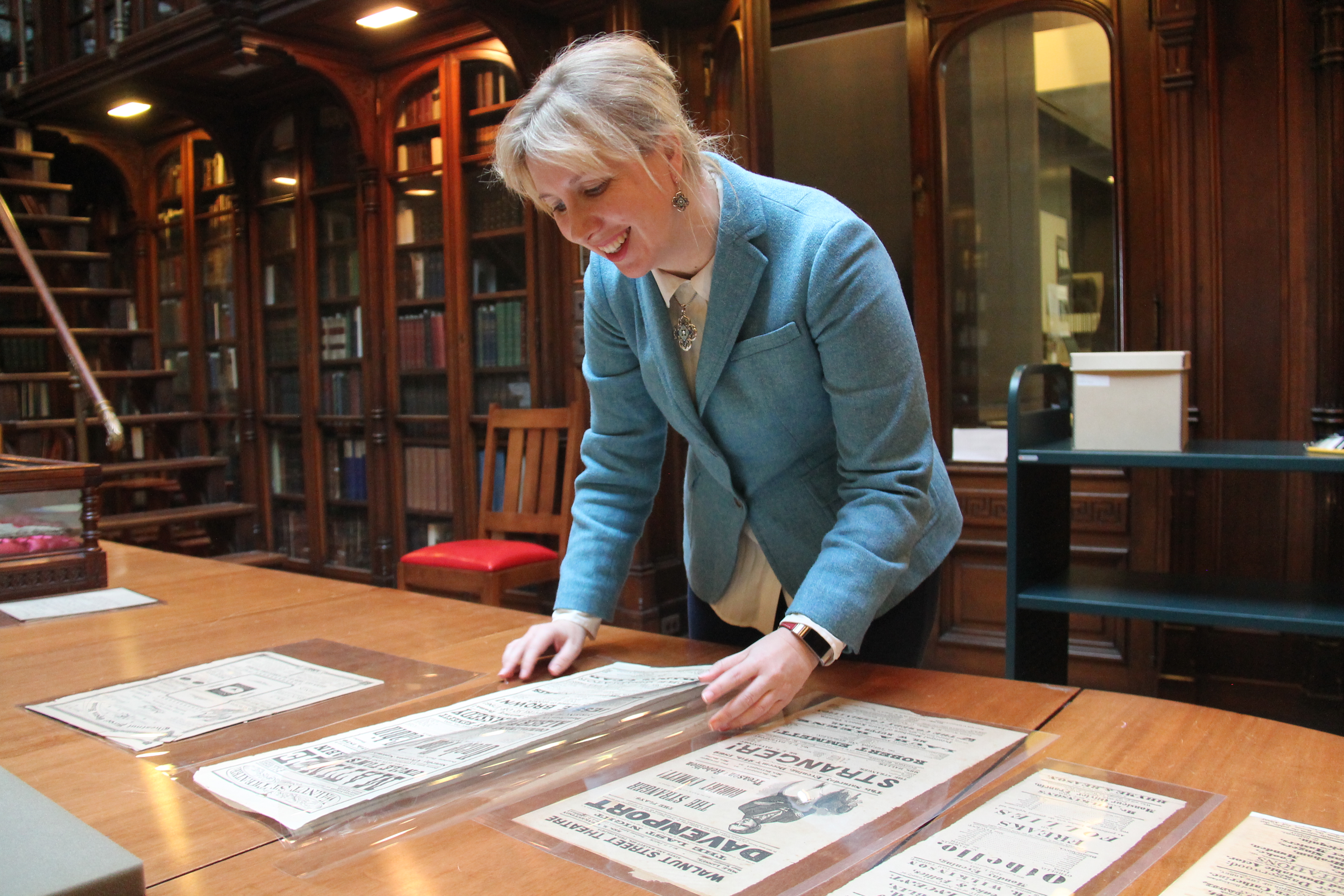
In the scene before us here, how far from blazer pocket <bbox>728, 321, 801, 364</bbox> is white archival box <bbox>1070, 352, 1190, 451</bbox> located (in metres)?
1.40

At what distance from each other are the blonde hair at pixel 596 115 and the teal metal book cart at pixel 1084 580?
1355mm

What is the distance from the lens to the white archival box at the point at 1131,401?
2.22 meters

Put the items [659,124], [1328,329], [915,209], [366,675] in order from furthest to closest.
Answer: [915,209], [1328,329], [366,675], [659,124]

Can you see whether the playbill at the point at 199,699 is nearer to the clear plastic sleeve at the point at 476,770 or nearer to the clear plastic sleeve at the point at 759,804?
the clear plastic sleeve at the point at 476,770

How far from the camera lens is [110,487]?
16.5ft

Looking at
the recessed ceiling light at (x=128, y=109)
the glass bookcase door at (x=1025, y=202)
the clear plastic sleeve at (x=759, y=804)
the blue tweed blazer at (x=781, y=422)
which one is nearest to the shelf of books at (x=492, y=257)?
the glass bookcase door at (x=1025, y=202)

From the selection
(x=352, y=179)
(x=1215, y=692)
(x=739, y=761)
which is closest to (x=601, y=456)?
(x=739, y=761)

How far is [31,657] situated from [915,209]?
9.05ft

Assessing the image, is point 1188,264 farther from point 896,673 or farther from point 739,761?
point 739,761

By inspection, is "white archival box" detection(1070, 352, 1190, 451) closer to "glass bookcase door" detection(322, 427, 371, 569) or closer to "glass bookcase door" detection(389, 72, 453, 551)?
"glass bookcase door" detection(389, 72, 453, 551)

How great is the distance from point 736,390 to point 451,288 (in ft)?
11.4

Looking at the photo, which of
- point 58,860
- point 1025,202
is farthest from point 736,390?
point 1025,202

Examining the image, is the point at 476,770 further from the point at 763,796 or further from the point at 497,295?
the point at 497,295

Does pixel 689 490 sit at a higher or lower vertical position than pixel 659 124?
lower
